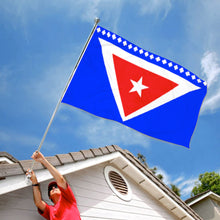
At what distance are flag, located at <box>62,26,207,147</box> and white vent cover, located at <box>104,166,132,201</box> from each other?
1.88 meters

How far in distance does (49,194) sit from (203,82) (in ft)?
12.4

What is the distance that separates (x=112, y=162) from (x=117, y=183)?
554mm

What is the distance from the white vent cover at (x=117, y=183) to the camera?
195 inches

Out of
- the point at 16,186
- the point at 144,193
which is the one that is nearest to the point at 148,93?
the point at 16,186

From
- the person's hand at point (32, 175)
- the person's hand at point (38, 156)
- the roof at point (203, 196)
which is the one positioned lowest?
the person's hand at point (32, 175)

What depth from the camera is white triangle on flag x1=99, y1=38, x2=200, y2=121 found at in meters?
3.97

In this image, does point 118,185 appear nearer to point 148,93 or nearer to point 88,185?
point 88,185

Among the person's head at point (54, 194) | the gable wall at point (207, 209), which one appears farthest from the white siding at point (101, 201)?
the gable wall at point (207, 209)

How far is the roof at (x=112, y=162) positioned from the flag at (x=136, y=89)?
1012 mm

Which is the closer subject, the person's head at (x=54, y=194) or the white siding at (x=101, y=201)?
the person's head at (x=54, y=194)

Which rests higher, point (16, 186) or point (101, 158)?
point (101, 158)

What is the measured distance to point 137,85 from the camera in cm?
409

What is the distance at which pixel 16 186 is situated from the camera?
2627mm

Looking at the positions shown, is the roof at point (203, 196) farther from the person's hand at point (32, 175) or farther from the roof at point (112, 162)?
the person's hand at point (32, 175)
